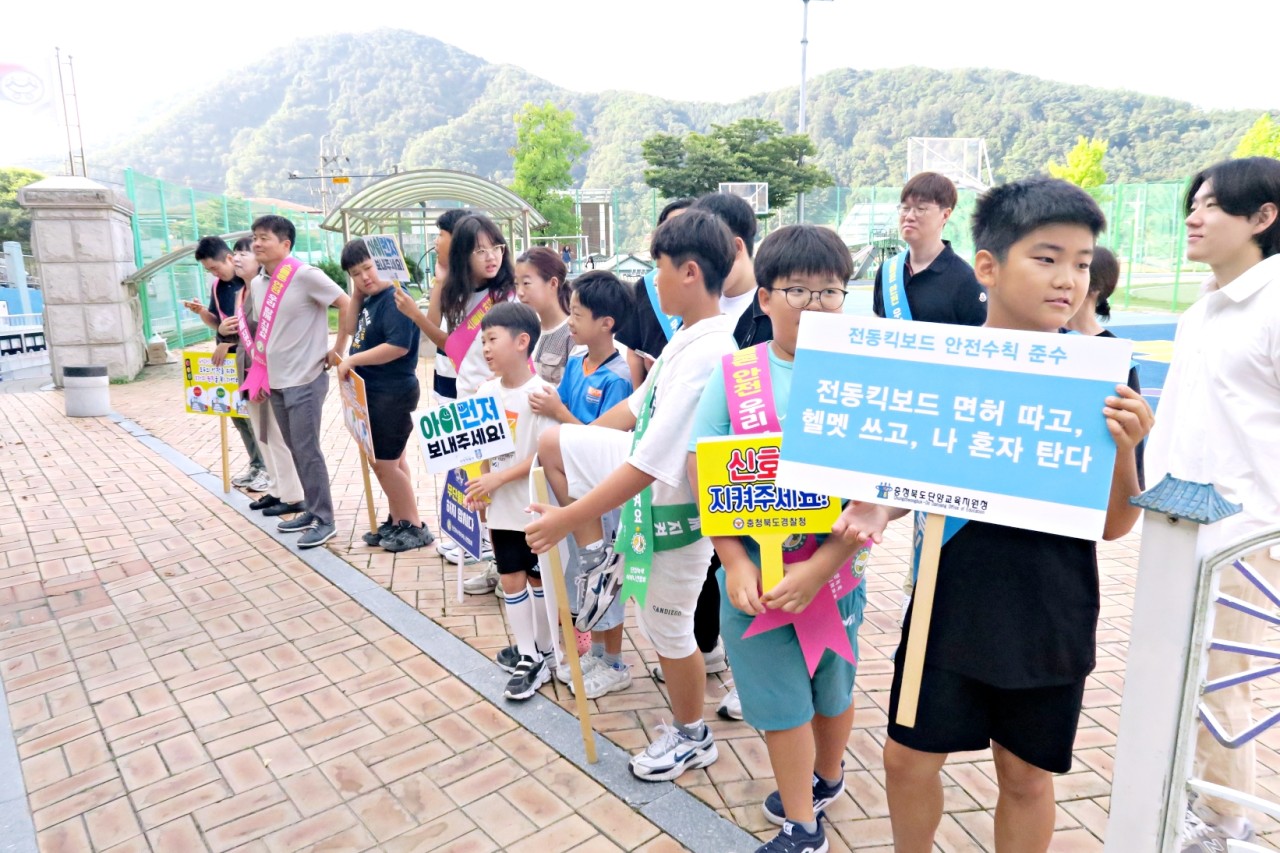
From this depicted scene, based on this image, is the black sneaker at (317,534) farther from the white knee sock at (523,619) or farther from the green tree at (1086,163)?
the green tree at (1086,163)

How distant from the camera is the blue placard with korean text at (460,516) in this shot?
3.66 meters

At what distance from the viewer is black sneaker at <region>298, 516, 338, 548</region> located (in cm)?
482

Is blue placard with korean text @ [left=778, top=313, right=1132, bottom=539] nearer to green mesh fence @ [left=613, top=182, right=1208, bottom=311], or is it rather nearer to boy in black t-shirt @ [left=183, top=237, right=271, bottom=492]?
boy in black t-shirt @ [left=183, top=237, right=271, bottom=492]

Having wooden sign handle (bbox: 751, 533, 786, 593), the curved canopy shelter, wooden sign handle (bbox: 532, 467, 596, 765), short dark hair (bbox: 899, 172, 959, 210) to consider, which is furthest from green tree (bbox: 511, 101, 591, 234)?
wooden sign handle (bbox: 751, 533, 786, 593)

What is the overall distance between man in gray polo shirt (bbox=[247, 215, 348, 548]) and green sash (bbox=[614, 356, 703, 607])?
3.04 metres

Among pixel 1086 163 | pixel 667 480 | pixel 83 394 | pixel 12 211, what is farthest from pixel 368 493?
pixel 1086 163

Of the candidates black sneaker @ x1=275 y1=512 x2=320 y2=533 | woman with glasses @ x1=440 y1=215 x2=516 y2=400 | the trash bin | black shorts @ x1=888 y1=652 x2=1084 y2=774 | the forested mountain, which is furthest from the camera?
the forested mountain

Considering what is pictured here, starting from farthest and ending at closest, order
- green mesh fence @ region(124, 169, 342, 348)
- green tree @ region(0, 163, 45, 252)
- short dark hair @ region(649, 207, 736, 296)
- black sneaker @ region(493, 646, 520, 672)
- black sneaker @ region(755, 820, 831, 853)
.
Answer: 1. green tree @ region(0, 163, 45, 252)
2. green mesh fence @ region(124, 169, 342, 348)
3. black sneaker @ region(493, 646, 520, 672)
4. short dark hair @ region(649, 207, 736, 296)
5. black sneaker @ region(755, 820, 831, 853)

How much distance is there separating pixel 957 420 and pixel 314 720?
2.60m

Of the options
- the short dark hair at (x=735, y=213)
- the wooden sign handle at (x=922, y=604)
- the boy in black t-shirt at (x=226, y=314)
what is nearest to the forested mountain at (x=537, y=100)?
the boy in black t-shirt at (x=226, y=314)

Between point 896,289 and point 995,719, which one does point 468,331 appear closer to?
point 896,289

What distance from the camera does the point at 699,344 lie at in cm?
228

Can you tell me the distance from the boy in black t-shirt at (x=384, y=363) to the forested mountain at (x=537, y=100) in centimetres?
6119

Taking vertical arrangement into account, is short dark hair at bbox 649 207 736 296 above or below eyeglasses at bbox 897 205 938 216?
below
